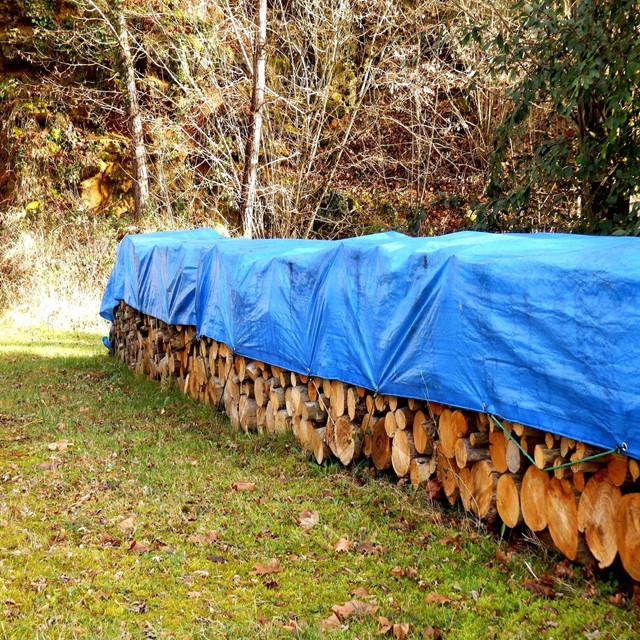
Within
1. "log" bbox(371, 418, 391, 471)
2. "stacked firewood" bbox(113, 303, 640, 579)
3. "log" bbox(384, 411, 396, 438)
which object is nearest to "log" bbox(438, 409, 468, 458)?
"stacked firewood" bbox(113, 303, 640, 579)

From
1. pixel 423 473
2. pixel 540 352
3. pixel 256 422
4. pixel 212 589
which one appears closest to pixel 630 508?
pixel 540 352

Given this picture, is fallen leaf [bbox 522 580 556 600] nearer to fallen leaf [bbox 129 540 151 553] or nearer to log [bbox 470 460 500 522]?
log [bbox 470 460 500 522]

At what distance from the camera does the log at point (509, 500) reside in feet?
13.8

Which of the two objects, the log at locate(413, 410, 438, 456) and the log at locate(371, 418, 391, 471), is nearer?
the log at locate(413, 410, 438, 456)

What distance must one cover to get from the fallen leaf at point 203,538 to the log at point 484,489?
166 centimetres

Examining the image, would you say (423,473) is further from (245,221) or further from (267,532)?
(245,221)

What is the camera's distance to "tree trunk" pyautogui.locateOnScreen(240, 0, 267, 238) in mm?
15562

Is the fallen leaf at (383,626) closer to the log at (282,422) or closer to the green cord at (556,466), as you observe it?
the green cord at (556,466)

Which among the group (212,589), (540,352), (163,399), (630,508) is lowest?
(163,399)

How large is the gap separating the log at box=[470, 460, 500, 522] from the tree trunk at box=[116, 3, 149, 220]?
1461cm

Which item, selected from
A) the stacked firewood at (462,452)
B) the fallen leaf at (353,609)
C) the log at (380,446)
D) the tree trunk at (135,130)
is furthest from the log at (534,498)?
the tree trunk at (135,130)

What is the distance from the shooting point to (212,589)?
4.04 meters

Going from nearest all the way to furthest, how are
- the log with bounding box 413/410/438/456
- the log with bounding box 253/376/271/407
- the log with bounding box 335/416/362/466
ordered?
the log with bounding box 413/410/438/456, the log with bounding box 335/416/362/466, the log with bounding box 253/376/271/407

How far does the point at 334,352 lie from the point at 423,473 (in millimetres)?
1280
